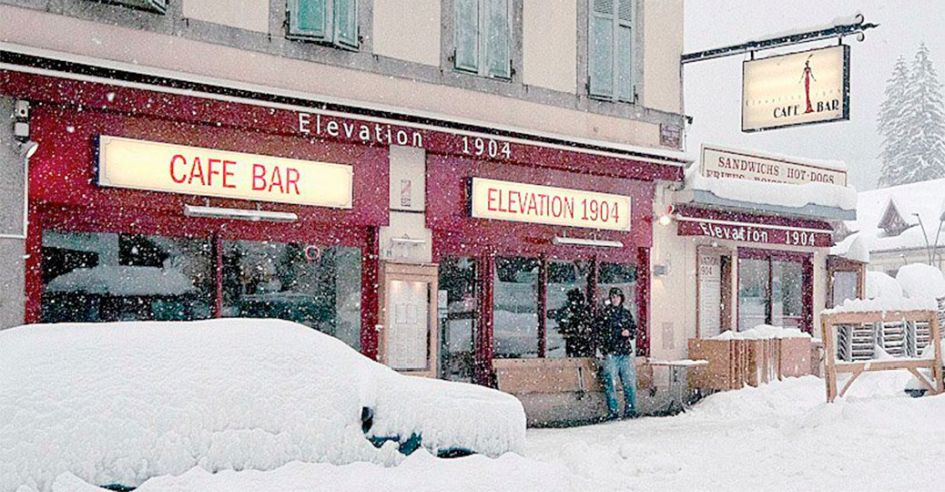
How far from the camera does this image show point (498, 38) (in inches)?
551

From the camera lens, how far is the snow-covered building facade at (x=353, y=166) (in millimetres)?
10461

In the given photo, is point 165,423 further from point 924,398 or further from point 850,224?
point 850,224

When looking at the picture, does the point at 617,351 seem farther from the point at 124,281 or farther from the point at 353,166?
the point at 124,281

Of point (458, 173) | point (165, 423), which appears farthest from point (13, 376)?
point (458, 173)

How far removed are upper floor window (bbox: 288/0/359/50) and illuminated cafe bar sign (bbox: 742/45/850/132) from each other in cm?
628

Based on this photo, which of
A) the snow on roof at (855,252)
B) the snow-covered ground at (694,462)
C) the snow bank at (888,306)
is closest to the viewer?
the snow-covered ground at (694,462)

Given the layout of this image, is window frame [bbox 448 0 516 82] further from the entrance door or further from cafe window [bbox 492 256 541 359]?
the entrance door

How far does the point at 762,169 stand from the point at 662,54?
2.79m

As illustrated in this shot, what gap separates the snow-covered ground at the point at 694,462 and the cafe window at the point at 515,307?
1.36 m

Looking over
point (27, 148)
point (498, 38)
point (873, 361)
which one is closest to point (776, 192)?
point (873, 361)

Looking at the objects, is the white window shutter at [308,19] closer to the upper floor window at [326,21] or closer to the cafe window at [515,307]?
the upper floor window at [326,21]

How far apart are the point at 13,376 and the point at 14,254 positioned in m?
5.52

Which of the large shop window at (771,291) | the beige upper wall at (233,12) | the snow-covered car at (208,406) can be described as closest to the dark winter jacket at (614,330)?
the large shop window at (771,291)

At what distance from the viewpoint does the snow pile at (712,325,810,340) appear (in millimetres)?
16470
